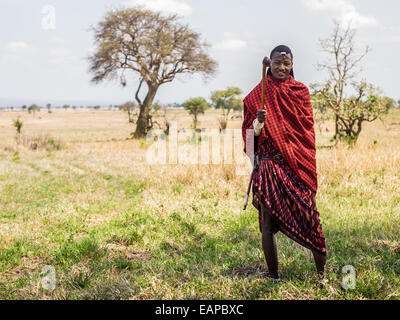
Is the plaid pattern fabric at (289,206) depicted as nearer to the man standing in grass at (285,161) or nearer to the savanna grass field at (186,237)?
the man standing in grass at (285,161)

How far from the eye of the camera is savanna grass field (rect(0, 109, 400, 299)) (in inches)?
140

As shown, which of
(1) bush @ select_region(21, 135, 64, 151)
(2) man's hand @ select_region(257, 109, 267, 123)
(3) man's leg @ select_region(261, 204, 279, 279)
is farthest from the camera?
(1) bush @ select_region(21, 135, 64, 151)

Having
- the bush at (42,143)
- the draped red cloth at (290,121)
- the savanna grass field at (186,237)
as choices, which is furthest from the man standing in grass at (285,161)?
the bush at (42,143)

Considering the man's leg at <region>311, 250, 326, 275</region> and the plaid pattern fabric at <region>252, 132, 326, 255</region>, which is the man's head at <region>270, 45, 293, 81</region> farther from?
the man's leg at <region>311, 250, 326, 275</region>

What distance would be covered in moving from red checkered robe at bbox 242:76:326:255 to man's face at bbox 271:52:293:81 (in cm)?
6

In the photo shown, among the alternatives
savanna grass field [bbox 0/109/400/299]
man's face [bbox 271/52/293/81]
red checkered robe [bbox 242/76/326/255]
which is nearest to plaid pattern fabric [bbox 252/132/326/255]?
red checkered robe [bbox 242/76/326/255]

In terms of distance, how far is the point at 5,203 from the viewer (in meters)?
7.57

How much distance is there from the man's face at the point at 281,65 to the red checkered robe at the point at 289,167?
0.06m

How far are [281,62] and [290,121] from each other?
1.68ft

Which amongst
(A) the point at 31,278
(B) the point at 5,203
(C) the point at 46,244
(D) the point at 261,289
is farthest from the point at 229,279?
(B) the point at 5,203

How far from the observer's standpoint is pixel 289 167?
351 cm

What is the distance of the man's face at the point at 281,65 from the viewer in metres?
3.42

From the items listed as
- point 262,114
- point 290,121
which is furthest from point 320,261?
point 262,114

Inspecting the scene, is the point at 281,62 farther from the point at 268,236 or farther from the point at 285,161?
the point at 268,236
